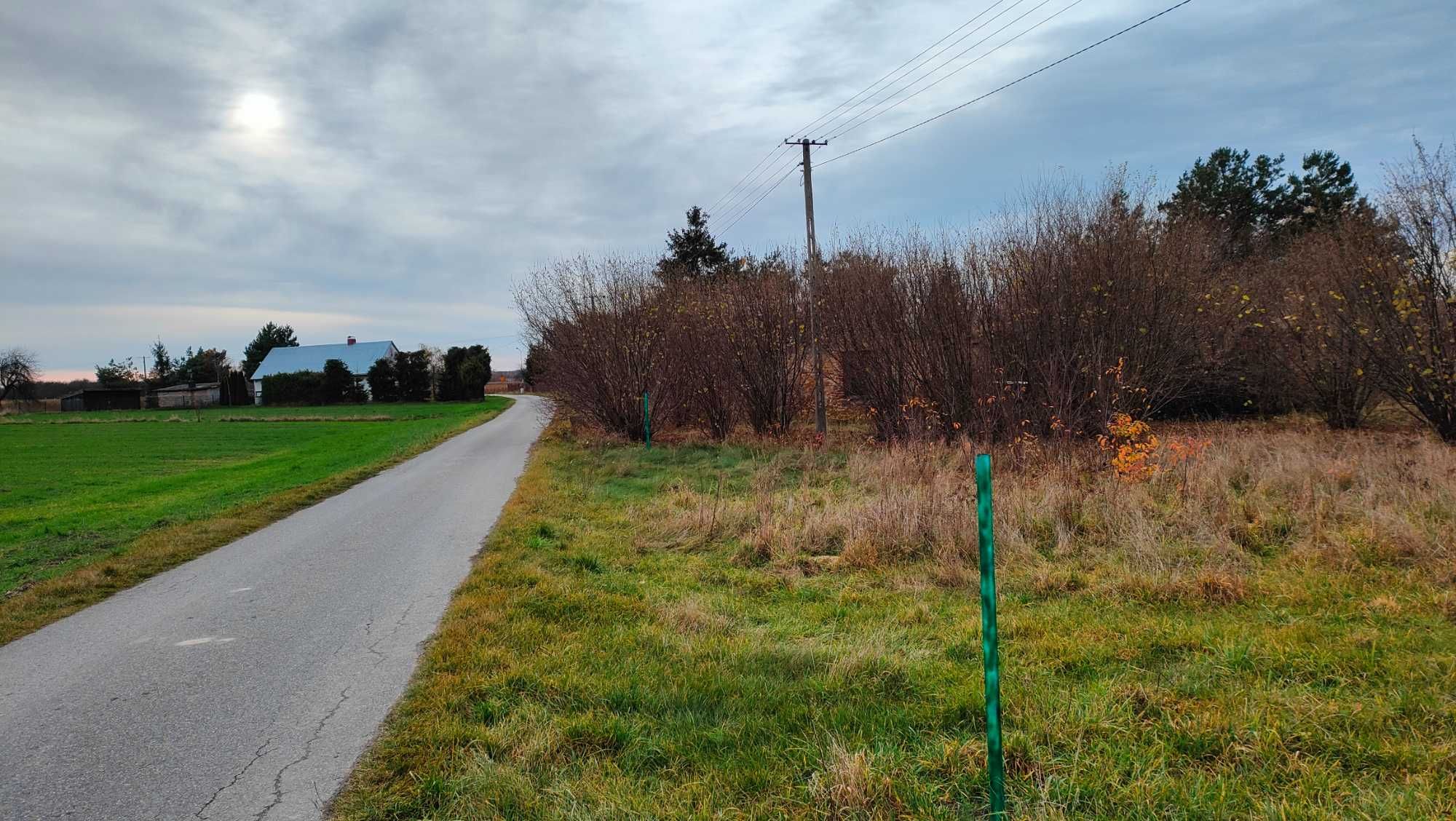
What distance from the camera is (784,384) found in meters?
21.0

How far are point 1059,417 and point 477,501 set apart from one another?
9301mm

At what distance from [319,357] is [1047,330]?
86.4 metres

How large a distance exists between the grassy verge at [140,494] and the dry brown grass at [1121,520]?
5881mm

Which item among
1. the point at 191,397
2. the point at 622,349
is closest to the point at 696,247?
the point at 622,349

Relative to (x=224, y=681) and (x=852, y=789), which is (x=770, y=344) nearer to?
(x=224, y=681)

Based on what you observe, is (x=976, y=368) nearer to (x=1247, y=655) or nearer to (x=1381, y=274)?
(x=1381, y=274)

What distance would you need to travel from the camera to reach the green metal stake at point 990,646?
2.80 metres

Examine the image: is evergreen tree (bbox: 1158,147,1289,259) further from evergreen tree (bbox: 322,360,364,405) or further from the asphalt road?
evergreen tree (bbox: 322,360,364,405)

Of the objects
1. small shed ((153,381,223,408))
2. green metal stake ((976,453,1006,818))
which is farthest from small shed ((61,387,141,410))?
green metal stake ((976,453,1006,818))

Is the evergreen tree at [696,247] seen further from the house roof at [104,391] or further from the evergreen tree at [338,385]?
the house roof at [104,391]

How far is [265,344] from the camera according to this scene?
300 ft

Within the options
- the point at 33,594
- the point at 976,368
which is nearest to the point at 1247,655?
the point at 33,594

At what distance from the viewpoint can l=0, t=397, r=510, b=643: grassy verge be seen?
810cm

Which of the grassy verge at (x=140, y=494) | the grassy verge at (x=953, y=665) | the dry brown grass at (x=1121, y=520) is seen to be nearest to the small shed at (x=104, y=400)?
the grassy verge at (x=140, y=494)
